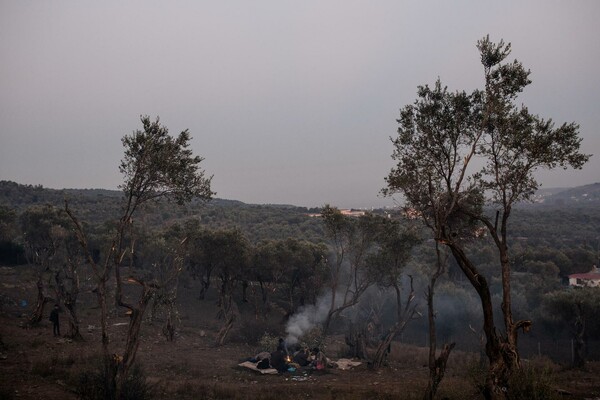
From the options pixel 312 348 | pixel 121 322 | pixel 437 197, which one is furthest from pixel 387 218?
pixel 121 322

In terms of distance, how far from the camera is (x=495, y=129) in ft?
50.9

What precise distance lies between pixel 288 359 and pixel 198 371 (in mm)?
5661

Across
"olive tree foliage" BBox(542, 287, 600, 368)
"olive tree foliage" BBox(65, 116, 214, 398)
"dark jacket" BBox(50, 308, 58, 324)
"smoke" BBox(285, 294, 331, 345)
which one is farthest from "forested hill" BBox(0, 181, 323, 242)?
"olive tree foliage" BBox(65, 116, 214, 398)

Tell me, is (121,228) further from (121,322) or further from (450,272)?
(450,272)

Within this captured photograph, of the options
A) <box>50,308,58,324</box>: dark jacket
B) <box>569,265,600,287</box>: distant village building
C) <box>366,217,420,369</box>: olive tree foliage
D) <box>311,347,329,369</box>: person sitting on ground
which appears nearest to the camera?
<box>311,347,329,369</box>: person sitting on ground

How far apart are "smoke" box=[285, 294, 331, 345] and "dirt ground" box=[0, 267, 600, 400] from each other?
8.53 ft

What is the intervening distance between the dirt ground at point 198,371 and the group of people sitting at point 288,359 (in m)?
0.72

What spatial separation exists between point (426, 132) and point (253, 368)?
1579 centimetres

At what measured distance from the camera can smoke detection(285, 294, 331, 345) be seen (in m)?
31.5

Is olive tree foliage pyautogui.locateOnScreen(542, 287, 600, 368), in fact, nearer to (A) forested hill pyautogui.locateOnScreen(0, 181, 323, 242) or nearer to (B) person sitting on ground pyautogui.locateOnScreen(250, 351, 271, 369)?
(B) person sitting on ground pyautogui.locateOnScreen(250, 351, 271, 369)

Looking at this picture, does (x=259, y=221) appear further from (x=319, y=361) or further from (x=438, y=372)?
(x=438, y=372)

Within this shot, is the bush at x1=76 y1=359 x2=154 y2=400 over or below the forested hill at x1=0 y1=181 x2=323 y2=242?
below

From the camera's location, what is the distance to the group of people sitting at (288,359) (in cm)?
2339

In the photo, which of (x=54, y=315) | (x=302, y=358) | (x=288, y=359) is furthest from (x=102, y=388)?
(x=302, y=358)
